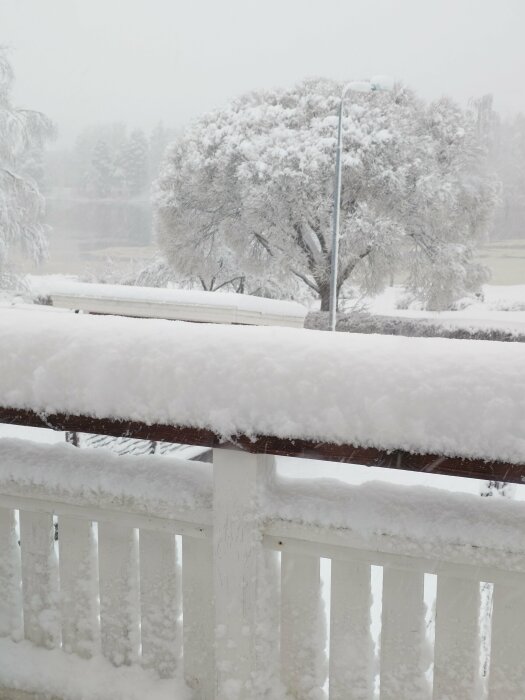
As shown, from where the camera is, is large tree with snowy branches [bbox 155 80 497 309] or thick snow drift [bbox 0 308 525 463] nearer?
thick snow drift [bbox 0 308 525 463]

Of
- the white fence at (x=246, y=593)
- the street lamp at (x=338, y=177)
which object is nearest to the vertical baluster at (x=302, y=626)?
the white fence at (x=246, y=593)

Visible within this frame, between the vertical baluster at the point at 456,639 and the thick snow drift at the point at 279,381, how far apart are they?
14 centimetres

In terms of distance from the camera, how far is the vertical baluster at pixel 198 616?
1.86 feet

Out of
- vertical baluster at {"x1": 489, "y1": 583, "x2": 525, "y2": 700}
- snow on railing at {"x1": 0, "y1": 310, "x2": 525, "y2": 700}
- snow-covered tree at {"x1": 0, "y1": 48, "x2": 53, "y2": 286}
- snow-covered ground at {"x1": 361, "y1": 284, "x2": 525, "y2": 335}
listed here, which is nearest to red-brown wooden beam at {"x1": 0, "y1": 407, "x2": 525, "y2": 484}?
snow on railing at {"x1": 0, "y1": 310, "x2": 525, "y2": 700}

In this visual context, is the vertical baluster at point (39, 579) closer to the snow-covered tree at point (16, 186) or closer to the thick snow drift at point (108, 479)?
the thick snow drift at point (108, 479)

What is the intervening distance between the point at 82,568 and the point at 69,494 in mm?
83

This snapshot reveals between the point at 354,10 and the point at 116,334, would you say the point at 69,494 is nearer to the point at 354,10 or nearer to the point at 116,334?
the point at 116,334

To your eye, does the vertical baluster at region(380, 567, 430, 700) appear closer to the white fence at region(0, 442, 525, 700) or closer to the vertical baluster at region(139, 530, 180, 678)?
the white fence at region(0, 442, 525, 700)

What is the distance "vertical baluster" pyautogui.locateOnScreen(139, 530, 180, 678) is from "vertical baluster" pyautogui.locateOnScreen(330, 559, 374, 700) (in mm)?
149

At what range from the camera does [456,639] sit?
498mm

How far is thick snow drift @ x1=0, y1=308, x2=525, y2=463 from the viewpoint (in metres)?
0.40

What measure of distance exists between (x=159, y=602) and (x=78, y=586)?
0.09 m

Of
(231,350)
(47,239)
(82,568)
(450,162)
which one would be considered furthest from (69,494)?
(450,162)

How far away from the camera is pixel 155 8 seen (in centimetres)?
1216
